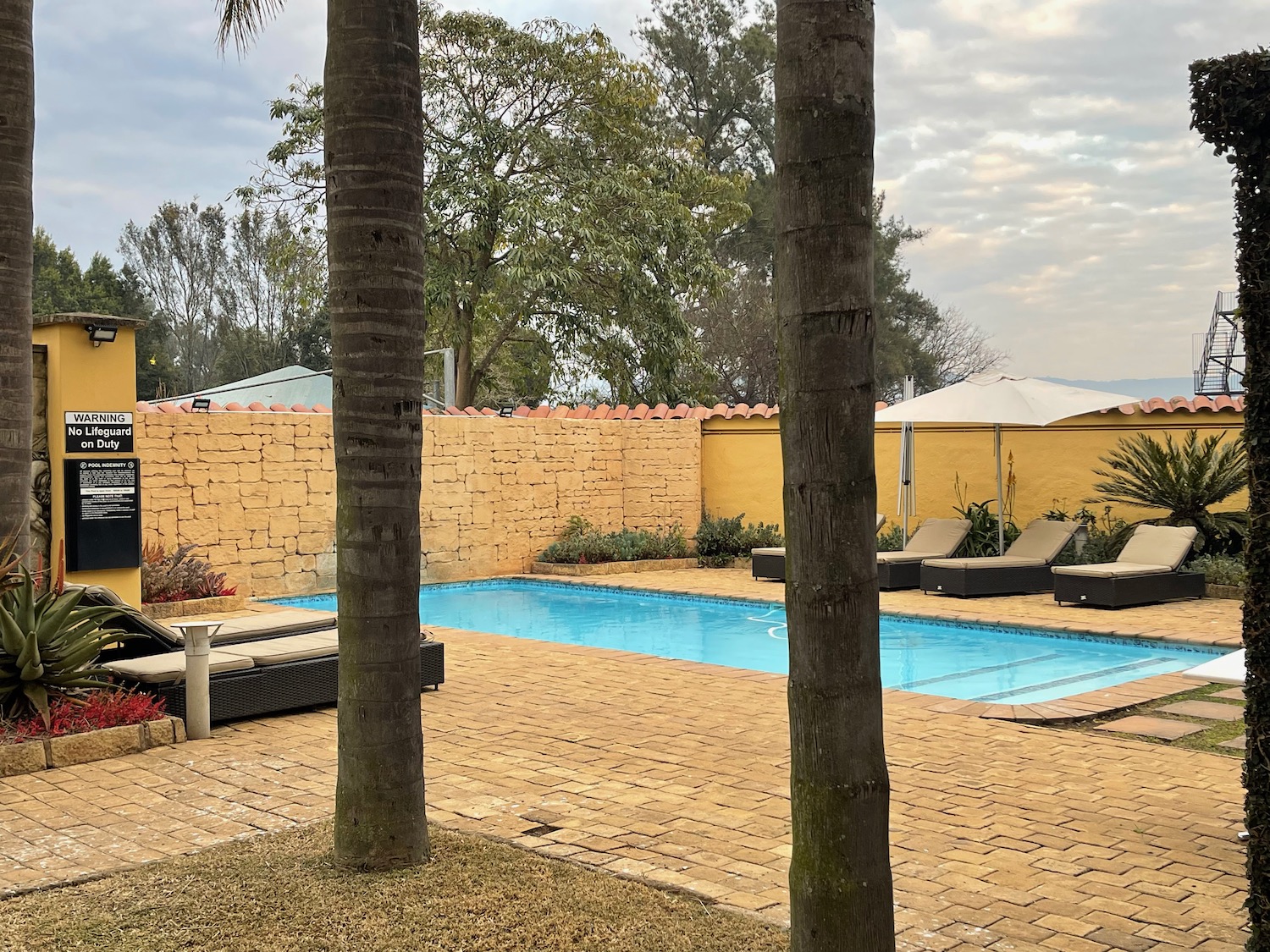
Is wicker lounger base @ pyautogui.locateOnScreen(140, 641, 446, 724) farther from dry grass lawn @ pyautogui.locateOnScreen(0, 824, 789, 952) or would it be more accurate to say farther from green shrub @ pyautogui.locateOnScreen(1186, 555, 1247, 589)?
green shrub @ pyautogui.locateOnScreen(1186, 555, 1247, 589)

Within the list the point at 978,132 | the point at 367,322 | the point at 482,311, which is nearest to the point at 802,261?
the point at 367,322

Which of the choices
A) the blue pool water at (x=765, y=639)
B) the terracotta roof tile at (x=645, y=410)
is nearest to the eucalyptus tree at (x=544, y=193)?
the terracotta roof tile at (x=645, y=410)

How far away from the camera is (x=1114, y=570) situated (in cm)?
1235

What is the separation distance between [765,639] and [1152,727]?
554cm

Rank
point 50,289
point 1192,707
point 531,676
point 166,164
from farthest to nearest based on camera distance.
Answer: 1. point 166,164
2. point 50,289
3. point 531,676
4. point 1192,707

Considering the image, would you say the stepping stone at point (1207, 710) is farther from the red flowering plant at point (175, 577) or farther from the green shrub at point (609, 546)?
the green shrub at point (609, 546)

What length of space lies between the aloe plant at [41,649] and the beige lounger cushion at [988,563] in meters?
9.81

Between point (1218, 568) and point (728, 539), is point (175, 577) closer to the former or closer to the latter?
point (728, 539)

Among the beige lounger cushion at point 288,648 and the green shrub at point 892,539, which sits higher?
the green shrub at point 892,539

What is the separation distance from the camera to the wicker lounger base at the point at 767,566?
603 inches

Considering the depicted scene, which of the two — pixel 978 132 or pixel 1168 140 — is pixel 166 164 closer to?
pixel 978 132

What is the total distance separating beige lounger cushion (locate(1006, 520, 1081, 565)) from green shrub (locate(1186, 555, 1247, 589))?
4.55 ft

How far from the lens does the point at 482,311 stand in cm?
2533

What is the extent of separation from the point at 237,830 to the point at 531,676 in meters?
4.07
